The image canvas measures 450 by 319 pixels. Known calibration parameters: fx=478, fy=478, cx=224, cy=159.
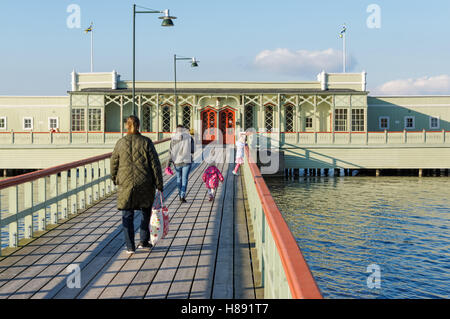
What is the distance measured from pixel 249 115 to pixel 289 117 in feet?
10.8

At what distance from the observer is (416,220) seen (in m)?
19.5

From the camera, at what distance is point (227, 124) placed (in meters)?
39.3

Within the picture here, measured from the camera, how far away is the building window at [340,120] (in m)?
37.7

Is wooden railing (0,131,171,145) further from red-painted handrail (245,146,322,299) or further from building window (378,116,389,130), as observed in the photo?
red-painted handrail (245,146,322,299)

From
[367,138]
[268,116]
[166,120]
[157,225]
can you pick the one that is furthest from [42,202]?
[268,116]

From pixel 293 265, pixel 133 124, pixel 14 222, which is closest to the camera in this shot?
pixel 293 265

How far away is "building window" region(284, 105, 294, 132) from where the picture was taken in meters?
39.1

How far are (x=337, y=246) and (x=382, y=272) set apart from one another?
2618 mm

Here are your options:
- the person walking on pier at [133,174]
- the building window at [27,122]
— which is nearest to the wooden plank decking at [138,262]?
the person walking on pier at [133,174]

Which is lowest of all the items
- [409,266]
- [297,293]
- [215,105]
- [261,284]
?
[409,266]

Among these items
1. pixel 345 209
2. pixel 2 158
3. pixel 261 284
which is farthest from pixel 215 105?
pixel 261 284

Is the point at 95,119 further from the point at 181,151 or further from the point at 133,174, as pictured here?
the point at 133,174

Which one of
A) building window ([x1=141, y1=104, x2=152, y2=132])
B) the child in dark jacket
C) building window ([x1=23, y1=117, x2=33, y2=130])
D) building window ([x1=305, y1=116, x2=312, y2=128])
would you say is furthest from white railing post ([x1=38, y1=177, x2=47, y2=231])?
building window ([x1=23, y1=117, x2=33, y2=130])

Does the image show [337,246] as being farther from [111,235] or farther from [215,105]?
[215,105]
